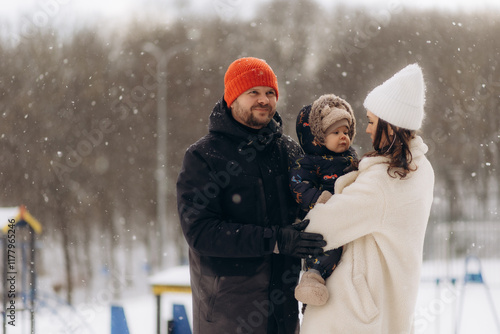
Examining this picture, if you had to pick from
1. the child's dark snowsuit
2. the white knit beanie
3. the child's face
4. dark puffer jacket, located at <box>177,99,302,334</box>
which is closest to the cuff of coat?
dark puffer jacket, located at <box>177,99,302,334</box>

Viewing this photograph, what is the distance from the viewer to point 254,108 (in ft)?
9.07

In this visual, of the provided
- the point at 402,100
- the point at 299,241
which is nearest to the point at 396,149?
the point at 402,100

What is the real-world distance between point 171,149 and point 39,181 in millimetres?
4517

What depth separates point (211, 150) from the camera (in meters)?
2.68

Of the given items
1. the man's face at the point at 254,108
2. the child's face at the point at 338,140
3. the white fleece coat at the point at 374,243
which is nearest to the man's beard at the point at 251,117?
→ the man's face at the point at 254,108

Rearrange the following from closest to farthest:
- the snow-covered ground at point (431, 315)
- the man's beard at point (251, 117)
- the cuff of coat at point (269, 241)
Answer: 1. the cuff of coat at point (269, 241)
2. the man's beard at point (251, 117)
3. the snow-covered ground at point (431, 315)

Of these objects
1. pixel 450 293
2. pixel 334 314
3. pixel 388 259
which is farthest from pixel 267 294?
pixel 450 293

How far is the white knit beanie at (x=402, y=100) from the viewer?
2350 millimetres

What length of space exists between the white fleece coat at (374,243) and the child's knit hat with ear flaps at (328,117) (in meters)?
0.30

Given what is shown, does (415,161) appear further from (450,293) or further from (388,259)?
(450,293)

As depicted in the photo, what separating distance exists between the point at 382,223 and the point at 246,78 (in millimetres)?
964

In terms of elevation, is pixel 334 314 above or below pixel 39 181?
below

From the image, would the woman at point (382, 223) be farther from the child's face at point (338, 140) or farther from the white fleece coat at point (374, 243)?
the child's face at point (338, 140)

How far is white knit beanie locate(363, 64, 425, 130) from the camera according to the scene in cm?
A: 235
